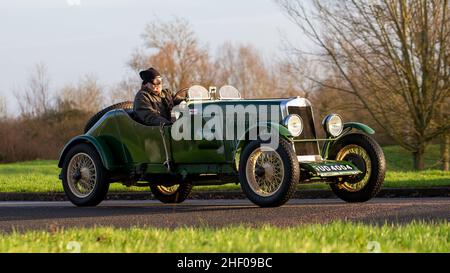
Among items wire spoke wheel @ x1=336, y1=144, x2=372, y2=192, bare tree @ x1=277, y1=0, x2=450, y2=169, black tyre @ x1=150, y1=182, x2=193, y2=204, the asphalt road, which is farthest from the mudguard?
bare tree @ x1=277, y1=0, x2=450, y2=169

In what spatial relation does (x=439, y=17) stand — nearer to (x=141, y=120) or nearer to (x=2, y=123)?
(x=141, y=120)

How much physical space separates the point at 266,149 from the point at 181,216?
130cm

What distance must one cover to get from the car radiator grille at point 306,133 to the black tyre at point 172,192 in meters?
2.39

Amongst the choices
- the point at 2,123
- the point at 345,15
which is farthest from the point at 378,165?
Answer: the point at 2,123

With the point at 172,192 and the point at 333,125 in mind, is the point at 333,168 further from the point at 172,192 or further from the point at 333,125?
the point at 172,192

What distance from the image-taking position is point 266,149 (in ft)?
33.8

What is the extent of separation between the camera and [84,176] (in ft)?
39.3

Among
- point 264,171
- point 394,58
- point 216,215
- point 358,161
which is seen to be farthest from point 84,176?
point 394,58

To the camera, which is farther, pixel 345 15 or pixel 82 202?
pixel 345 15

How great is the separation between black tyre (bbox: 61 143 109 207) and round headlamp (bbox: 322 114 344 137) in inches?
120

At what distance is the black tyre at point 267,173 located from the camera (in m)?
10.1

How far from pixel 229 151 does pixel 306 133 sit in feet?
3.49

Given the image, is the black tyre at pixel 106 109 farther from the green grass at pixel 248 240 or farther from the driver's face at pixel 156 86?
the green grass at pixel 248 240

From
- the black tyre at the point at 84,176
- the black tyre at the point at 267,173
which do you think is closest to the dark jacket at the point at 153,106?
the black tyre at the point at 84,176
